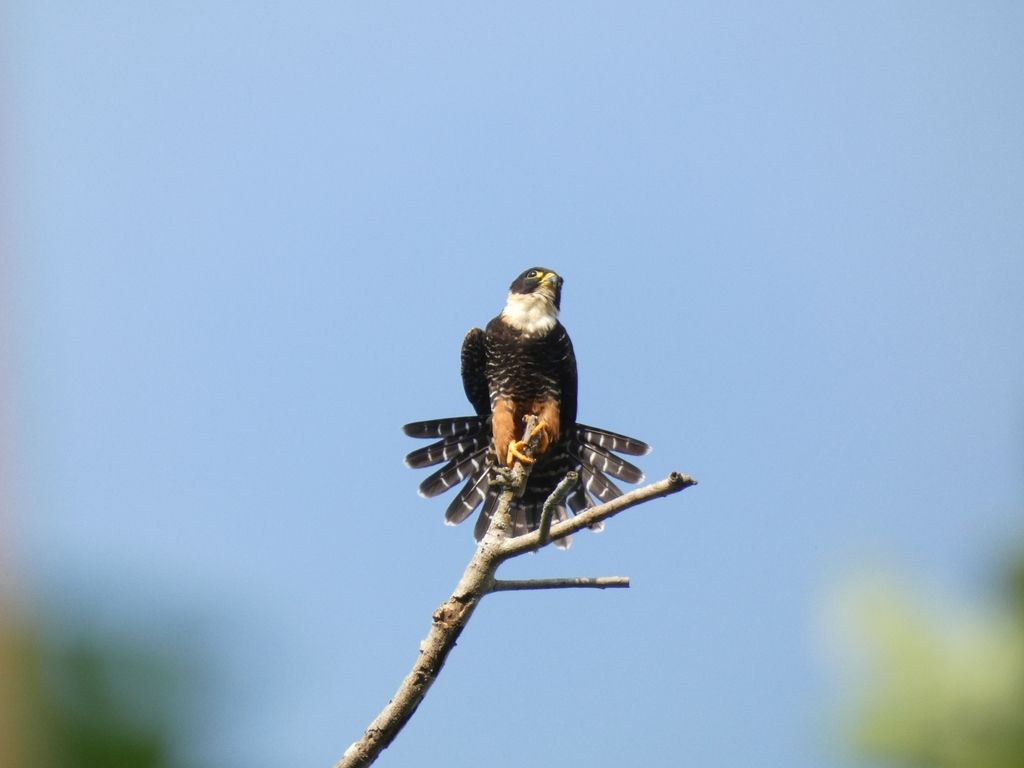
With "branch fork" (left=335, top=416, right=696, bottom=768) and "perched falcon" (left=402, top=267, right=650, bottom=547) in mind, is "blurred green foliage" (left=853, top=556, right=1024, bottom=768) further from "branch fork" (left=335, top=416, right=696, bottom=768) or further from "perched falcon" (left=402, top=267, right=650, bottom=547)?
"perched falcon" (left=402, top=267, right=650, bottom=547)

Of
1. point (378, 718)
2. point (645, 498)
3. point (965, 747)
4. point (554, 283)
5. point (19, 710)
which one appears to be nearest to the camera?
point (19, 710)

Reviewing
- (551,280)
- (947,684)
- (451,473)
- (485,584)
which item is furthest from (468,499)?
(947,684)

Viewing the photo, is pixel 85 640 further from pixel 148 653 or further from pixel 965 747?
pixel 965 747

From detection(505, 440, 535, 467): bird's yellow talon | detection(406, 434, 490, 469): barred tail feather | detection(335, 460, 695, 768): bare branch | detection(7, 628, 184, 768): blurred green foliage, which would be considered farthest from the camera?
detection(406, 434, 490, 469): barred tail feather

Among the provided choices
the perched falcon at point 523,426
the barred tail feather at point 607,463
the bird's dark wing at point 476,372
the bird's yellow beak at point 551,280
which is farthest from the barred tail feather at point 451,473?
the bird's yellow beak at point 551,280

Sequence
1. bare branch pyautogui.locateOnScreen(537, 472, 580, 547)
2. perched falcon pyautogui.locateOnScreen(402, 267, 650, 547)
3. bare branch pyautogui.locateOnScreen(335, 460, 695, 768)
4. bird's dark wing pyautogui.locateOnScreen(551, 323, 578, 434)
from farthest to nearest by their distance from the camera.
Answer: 1. bird's dark wing pyautogui.locateOnScreen(551, 323, 578, 434)
2. perched falcon pyautogui.locateOnScreen(402, 267, 650, 547)
3. bare branch pyautogui.locateOnScreen(537, 472, 580, 547)
4. bare branch pyautogui.locateOnScreen(335, 460, 695, 768)

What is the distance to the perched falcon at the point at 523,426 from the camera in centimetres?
786

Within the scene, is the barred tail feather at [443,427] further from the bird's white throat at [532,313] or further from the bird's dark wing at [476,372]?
the bird's white throat at [532,313]

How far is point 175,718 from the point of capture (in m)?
0.91

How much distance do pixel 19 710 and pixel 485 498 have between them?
749cm

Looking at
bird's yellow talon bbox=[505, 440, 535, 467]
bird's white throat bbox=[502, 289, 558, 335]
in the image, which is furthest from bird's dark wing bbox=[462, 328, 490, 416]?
bird's yellow talon bbox=[505, 440, 535, 467]

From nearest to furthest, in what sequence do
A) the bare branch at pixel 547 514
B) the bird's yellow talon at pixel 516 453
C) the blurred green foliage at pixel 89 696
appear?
the blurred green foliage at pixel 89 696, the bare branch at pixel 547 514, the bird's yellow talon at pixel 516 453

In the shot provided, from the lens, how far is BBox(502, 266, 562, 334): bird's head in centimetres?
805

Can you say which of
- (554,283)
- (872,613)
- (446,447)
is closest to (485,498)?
(446,447)
